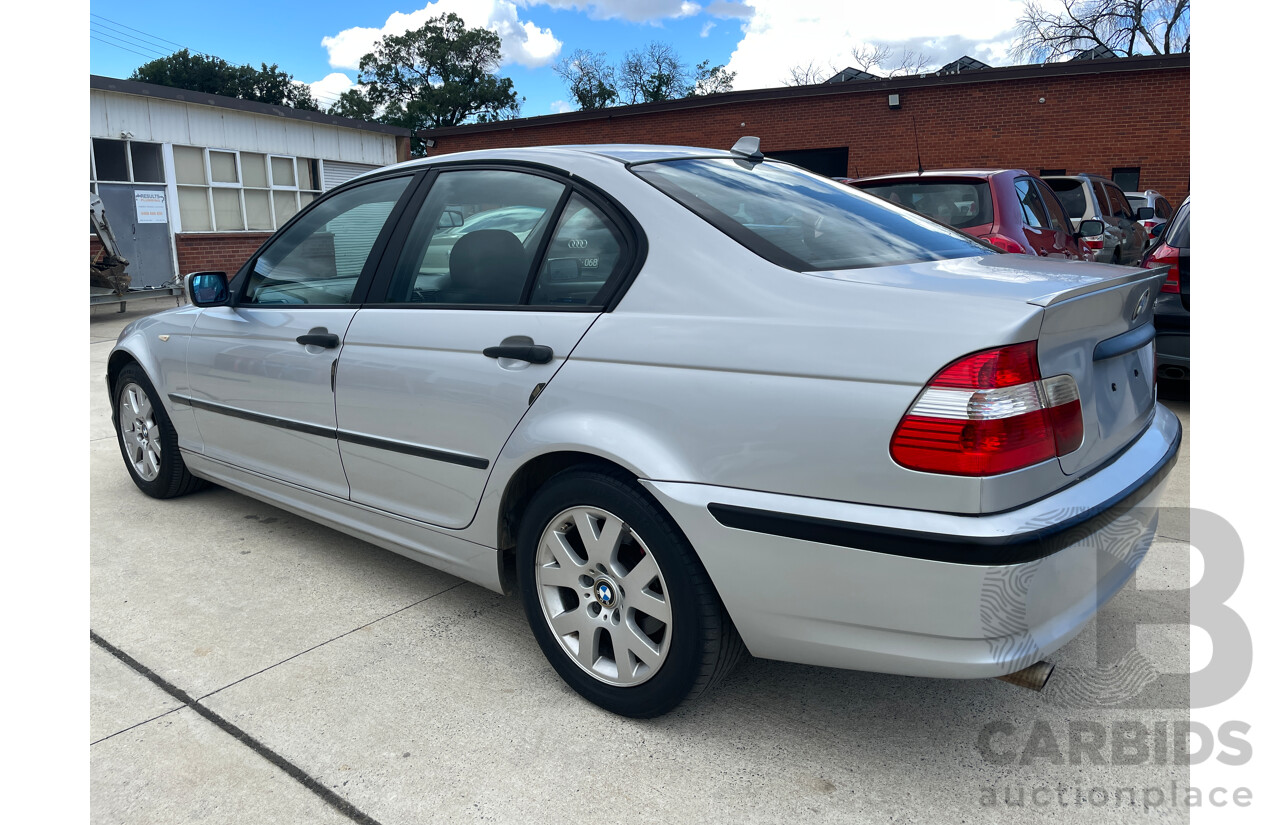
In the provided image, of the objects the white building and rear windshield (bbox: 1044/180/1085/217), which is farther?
the white building

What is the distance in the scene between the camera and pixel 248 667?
2766 mm

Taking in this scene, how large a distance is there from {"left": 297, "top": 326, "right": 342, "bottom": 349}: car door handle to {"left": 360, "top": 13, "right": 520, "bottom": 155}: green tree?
54.9m

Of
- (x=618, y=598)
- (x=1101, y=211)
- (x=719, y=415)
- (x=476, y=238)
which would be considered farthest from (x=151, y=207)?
(x=719, y=415)

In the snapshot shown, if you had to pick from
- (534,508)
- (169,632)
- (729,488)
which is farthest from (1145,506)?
(169,632)

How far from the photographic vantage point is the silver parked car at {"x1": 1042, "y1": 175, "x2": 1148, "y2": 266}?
967 centimetres

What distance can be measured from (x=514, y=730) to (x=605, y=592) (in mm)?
461

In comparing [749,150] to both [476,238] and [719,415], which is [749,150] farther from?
[719,415]

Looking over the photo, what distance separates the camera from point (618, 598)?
7.73 feet

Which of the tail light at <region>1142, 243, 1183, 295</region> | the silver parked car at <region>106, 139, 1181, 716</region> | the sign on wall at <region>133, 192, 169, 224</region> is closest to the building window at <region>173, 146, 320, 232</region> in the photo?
the sign on wall at <region>133, 192, 169, 224</region>

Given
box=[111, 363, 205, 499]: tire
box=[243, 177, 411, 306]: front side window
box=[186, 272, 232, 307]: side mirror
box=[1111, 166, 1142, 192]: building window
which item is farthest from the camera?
box=[1111, 166, 1142, 192]: building window

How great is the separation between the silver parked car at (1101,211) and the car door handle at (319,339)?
8.35m

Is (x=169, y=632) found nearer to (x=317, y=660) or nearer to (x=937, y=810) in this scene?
(x=317, y=660)

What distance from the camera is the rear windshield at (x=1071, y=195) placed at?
402 inches

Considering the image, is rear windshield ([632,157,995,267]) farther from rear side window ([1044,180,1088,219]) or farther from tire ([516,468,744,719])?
rear side window ([1044,180,1088,219])
